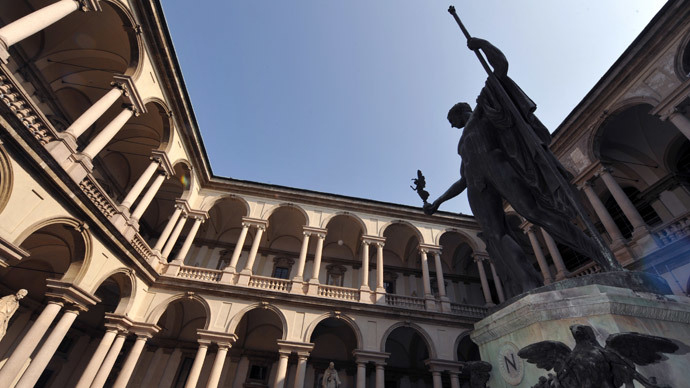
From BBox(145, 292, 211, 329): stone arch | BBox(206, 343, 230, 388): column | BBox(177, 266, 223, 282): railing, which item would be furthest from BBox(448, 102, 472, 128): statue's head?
BBox(177, 266, 223, 282): railing

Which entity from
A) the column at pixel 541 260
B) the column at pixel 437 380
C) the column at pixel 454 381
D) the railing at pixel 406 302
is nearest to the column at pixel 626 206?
the column at pixel 541 260

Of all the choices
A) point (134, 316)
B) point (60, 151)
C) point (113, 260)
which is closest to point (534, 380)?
point (60, 151)

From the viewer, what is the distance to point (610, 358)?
1501 millimetres

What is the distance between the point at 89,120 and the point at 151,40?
3.81 meters

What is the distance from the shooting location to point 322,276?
17031 millimetres

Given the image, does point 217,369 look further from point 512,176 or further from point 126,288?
point 512,176

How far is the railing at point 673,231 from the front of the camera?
8836 mm

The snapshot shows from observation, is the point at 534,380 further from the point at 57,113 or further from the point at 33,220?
the point at 57,113

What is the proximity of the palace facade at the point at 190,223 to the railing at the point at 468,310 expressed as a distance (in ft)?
0.32

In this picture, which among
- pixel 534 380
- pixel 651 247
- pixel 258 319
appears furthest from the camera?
pixel 258 319

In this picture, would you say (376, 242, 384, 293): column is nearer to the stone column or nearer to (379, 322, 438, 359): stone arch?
(379, 322, 438, 359): stone arch

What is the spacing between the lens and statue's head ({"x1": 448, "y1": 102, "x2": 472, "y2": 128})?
12.4ft

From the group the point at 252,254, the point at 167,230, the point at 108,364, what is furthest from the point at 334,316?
the point at 167,230

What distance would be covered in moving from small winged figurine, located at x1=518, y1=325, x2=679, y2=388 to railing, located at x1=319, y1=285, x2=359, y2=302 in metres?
11.9
